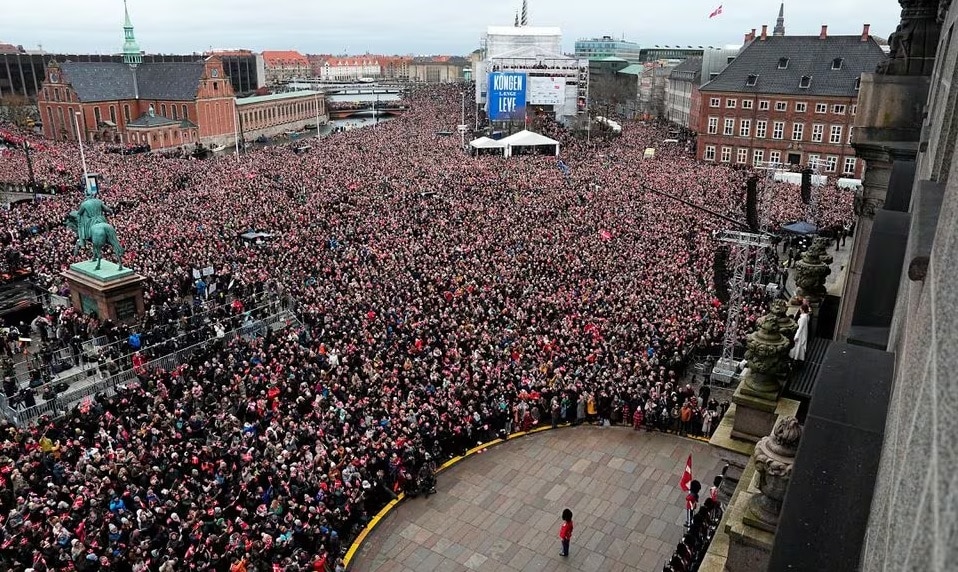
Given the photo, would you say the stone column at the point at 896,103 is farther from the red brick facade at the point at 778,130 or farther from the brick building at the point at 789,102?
the red brick facade at the point at 778,130

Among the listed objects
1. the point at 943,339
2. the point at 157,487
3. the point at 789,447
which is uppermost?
the point at 943,339

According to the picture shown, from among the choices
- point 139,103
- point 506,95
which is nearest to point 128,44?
point 139,103

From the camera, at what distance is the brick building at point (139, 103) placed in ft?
277

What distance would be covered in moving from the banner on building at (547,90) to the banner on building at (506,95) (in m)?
7.54

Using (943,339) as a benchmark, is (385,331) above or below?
below

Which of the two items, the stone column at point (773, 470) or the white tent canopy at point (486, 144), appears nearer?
the stone column at point (773, 470)

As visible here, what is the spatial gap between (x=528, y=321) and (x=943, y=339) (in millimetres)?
22887

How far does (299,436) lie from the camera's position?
1727cm

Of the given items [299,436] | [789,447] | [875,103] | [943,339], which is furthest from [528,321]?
[943,339]

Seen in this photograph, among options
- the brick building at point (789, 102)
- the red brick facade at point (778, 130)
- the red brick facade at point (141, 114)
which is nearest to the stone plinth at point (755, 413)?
the brick building at point (789, 102)

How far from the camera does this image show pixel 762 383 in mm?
10469

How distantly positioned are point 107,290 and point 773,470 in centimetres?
2286

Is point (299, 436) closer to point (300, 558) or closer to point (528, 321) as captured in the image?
point (300, 558)

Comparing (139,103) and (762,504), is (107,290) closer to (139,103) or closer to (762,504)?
(762,504)
